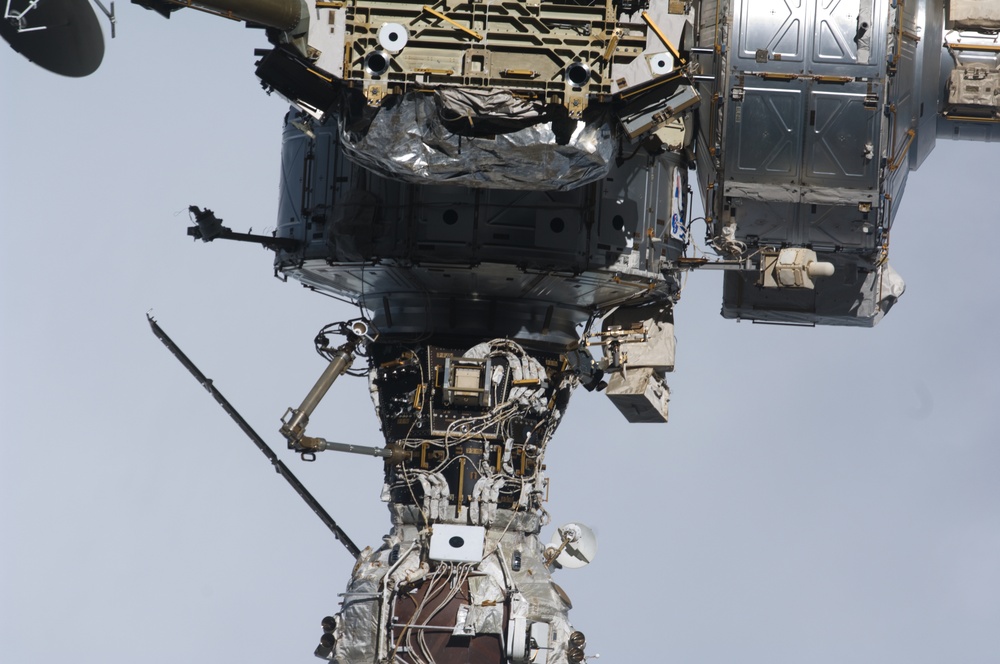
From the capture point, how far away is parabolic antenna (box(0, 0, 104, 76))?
35.0 metres

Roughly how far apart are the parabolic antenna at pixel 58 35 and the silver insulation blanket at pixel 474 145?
4.46 m

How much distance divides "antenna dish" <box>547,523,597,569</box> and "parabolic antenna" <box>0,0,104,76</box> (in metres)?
12.2

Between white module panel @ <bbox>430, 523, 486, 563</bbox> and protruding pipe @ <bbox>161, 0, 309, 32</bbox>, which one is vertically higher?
protruding pipe @ <bbox>161, 0, 309, 32</bbox>

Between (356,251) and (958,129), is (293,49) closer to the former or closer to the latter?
(356,251)

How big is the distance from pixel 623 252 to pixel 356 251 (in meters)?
4.77

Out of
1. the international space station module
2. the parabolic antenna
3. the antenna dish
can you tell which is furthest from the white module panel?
the parabolic antenna

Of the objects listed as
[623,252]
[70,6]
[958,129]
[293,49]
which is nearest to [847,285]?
[958,129]

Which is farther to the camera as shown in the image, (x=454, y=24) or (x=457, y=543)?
(x=457, y=543)

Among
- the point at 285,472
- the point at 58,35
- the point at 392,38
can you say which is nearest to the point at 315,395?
the point at 285,472

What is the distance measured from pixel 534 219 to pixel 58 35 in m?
8.78

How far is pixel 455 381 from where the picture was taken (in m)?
39.3

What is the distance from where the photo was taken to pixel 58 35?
116 ft

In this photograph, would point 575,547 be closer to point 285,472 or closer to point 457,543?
point 457,543

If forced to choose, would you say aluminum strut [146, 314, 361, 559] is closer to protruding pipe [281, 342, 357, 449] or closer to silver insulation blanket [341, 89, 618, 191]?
protruding pipe [281, 342, 357, 449]
